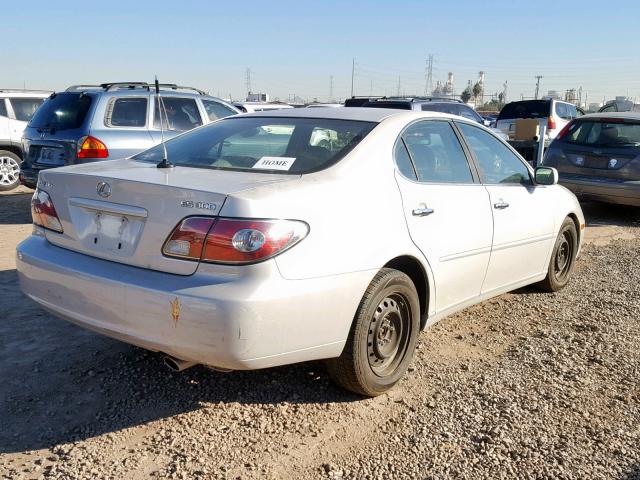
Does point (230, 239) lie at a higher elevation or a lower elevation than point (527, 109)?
higher

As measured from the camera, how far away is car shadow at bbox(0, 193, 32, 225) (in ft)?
27.3

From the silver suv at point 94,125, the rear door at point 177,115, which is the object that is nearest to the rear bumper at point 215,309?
the silver suv at point 94,125

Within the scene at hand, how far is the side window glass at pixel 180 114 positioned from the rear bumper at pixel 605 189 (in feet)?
18.1

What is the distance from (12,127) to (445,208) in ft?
33.3

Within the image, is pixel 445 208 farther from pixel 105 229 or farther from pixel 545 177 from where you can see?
pixel 105 229

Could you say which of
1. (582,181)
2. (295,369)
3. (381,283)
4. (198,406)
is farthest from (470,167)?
(582,181)

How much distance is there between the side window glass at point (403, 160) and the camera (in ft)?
11.3

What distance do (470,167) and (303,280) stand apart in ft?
6.08

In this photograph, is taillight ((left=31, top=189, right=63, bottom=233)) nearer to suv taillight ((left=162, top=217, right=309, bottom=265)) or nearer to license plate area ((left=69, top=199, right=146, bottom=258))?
license plate area ((left=69, top=199, right=146, bottom=258))

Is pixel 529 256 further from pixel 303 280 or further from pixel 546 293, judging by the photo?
pixel 303 280

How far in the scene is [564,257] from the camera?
18.1ft

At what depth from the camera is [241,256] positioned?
103 inches

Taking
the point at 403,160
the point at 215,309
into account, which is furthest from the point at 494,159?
the point at 215,309

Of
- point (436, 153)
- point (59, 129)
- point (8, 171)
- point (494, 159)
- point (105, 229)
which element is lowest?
point (8, 171)
